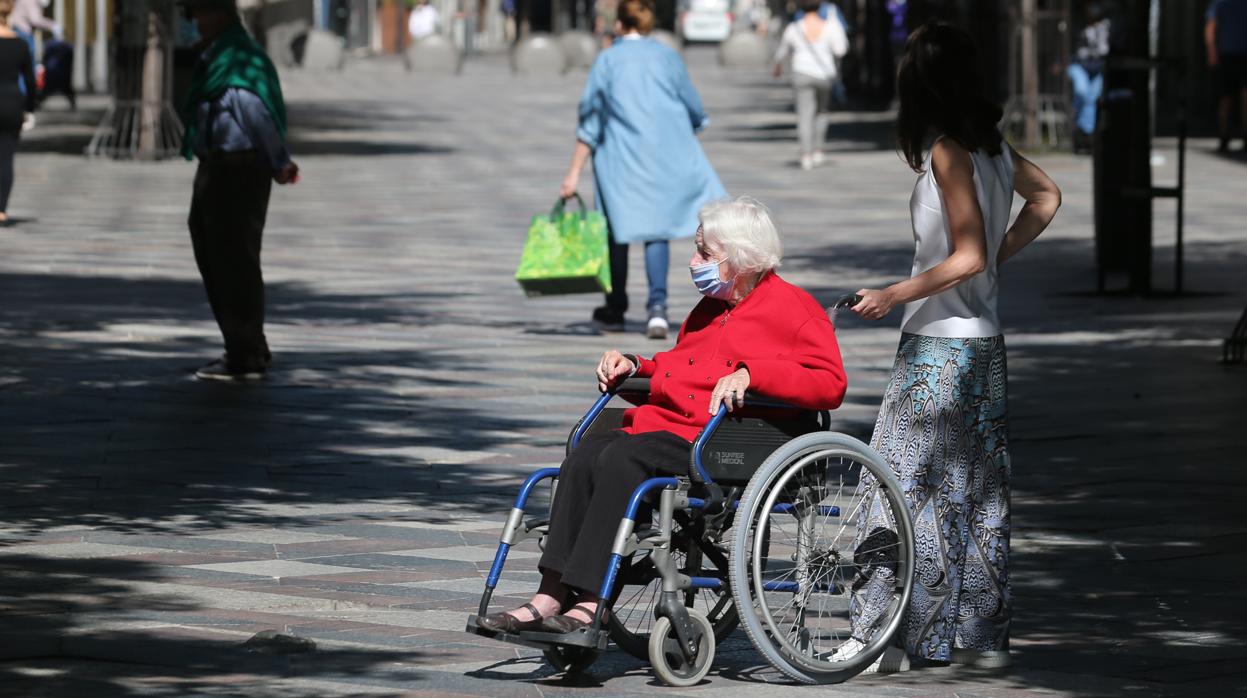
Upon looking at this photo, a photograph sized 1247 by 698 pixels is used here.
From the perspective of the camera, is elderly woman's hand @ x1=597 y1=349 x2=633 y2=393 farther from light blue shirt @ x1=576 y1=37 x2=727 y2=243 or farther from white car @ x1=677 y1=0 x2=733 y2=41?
white car @ x1=677 y1=0 x2=733 y2=41

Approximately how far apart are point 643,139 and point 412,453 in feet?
12.0

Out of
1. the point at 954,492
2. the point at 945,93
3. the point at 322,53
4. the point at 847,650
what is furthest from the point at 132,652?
the point at 322,53

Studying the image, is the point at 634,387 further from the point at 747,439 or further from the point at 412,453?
the point at 412,453

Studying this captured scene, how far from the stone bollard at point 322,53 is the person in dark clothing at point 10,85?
3342 centimetres

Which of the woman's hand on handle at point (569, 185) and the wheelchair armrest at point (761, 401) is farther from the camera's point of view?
the woman's hand on handle at point (569, 185)

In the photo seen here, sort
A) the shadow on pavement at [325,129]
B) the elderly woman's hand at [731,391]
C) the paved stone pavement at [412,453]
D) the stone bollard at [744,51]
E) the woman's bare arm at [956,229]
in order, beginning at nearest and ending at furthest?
1. the elderly woman's hand at [731,391]
2. the woman's bare arm at [956,229]
3. the paved stone pavement at [412,453]
4. the shadow on pavement at [325,129]
5. the stone bollard at [744,51]

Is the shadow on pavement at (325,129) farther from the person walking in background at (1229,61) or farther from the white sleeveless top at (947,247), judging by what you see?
the white sleeveless top at (947,247)

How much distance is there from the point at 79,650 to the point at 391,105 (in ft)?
109

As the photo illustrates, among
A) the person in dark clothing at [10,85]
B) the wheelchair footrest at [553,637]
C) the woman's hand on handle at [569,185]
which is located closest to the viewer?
the wheelchair footrest at [553,637]

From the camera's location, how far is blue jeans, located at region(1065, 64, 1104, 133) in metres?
25.6

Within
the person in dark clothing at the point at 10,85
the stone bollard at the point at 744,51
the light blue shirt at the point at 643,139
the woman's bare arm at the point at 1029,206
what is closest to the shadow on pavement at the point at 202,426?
the light blue shirt at the point at 643,139

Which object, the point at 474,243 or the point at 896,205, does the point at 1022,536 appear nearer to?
the point at 474,243

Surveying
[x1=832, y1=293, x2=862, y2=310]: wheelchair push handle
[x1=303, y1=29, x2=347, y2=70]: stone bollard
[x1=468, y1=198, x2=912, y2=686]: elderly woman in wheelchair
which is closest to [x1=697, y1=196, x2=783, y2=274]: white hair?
[x1=468, y1=198, x2=912, y2=686]: elderly woman in wheelchair

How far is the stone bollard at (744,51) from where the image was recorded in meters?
57.7
